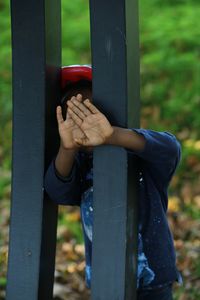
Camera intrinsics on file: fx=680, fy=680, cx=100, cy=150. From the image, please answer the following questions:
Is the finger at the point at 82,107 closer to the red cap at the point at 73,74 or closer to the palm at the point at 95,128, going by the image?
the palm at the point at 95,128

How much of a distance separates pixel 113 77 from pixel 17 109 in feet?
1.27

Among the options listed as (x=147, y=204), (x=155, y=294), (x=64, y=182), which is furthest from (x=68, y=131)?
(x=155, y=294)

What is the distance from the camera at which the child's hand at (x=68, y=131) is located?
2135mm

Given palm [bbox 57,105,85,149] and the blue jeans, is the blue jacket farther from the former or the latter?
palm [bbox 57,105,85,149]

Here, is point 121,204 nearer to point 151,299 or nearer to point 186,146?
point 151,299

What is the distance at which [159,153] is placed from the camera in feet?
7.28

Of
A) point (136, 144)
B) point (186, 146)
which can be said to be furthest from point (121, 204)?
point (186, 146)

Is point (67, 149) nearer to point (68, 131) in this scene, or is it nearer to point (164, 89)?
point (68, 131)

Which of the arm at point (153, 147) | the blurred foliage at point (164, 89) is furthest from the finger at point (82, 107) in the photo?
the blurred foliage at point (164, 89)

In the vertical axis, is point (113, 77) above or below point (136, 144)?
above

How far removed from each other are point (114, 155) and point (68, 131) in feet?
0.63

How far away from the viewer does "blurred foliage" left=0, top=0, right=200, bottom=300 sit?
5109 mm

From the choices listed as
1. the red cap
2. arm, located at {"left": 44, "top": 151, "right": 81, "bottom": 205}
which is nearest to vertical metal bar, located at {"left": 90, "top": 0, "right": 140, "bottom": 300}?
arm, located at {"left": 44, "top": 151, "right": 81, "bottom": 205}

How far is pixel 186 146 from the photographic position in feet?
19.3
